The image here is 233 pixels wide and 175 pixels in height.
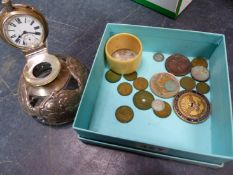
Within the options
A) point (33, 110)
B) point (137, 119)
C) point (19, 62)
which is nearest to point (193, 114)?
point (137, 119)

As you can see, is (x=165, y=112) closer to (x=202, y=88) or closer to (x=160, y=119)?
(x=160, y=119)

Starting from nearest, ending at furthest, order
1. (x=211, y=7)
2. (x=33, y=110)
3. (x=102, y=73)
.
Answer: (x=33, y=110), (x=102, y=73), (x=211, y=7)

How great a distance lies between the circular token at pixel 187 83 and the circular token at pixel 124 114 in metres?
0.17

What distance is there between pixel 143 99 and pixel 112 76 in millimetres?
116

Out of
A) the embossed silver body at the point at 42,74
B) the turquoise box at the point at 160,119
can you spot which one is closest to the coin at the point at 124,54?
the turquoise box at the point at 160,119

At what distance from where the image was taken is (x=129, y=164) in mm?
604

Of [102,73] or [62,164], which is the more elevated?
[102,73]

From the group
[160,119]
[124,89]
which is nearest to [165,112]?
[160,119]

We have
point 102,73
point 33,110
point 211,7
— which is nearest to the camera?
point 33,110

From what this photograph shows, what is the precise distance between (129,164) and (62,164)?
0.55 feet

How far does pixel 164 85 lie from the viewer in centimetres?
69

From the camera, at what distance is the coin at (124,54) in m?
0.72

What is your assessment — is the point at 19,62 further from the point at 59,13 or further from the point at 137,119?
the point at 137,119

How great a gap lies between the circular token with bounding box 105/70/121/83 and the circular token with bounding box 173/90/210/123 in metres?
0.18
